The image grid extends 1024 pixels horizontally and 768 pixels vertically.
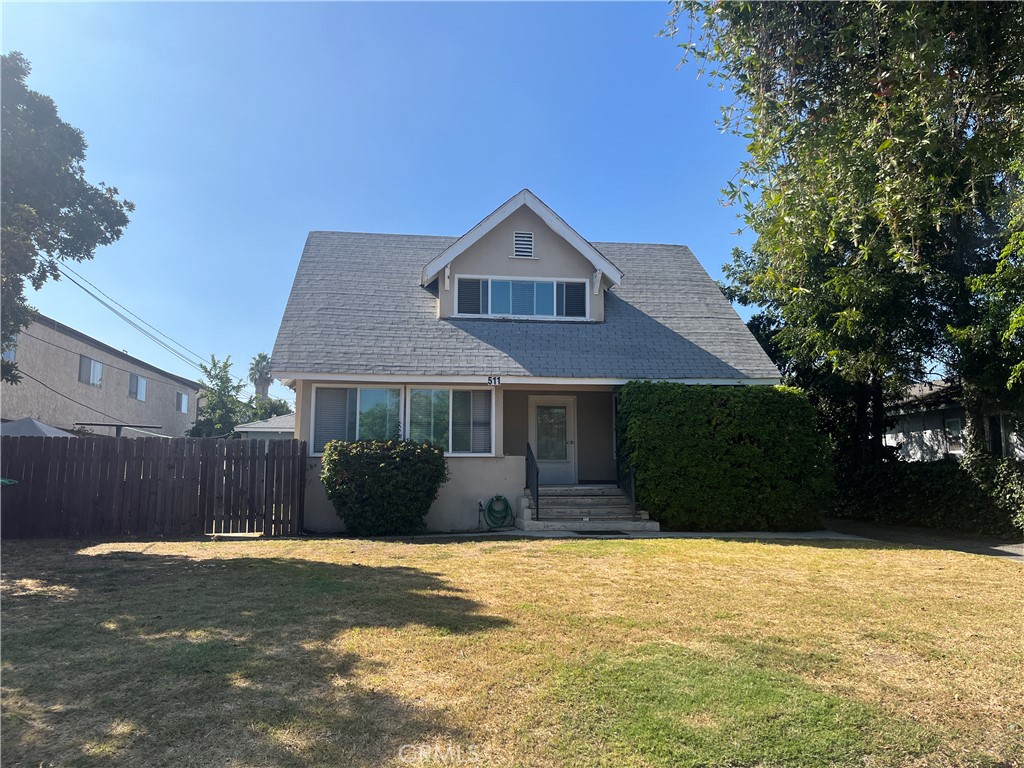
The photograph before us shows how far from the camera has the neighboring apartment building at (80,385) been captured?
21.9 metres

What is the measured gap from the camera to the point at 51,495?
1156cm

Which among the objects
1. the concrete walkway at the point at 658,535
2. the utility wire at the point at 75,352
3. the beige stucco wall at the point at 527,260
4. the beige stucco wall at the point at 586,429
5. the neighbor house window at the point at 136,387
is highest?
the beige stucco wall at the point at 527,260

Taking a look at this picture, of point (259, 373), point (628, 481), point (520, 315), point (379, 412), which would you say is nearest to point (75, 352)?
point (379, 412)

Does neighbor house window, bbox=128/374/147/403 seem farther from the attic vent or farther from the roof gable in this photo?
the attic vent

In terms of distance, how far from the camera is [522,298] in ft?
55.2

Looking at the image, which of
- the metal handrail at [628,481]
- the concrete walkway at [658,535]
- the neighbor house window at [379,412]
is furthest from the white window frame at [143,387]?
the metal handrail at [628,481]

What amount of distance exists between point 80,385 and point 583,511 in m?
22.0

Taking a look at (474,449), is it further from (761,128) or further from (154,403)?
(154,403)

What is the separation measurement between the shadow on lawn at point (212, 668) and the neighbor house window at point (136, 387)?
1007 inches

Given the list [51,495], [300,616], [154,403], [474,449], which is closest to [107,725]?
[300,616]

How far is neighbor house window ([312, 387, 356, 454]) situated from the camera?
1397cm

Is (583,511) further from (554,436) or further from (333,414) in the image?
(333,414)

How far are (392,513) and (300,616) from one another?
6803 mm

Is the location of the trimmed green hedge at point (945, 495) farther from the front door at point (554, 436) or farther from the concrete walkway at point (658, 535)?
the front door at point (554, 436)
